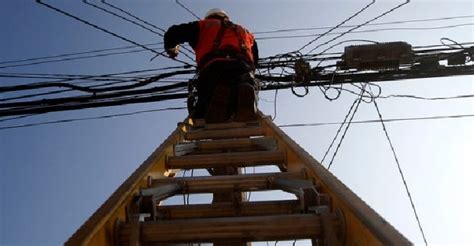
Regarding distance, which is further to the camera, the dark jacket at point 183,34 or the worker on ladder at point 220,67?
the dark jacket at point 183,34

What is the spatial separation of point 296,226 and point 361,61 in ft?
11.0

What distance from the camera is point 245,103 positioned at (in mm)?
3734

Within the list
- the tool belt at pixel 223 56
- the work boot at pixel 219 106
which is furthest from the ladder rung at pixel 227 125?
the tool belt at pixel 223 56

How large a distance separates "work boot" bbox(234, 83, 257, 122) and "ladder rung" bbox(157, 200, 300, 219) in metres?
1.51

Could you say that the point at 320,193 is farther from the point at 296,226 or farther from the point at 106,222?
the point at 106,222

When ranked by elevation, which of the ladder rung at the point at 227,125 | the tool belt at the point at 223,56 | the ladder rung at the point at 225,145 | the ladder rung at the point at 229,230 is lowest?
the ladder rung at the point at 229,230

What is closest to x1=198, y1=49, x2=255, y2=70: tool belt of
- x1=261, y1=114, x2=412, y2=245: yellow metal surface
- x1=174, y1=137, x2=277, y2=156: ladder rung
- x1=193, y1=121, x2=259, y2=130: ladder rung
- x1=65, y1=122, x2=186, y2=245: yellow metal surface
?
x1=193, y1=121, x2=259, y2=130: ladder rung

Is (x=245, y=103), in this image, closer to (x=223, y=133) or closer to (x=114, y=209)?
(x=223, y=133)

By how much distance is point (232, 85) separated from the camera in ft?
12.2

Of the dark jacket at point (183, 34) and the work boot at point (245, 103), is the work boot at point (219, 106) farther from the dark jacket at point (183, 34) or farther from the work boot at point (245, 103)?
the dark jacket at point (183, 34)

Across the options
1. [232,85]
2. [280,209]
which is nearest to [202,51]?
[232,85]

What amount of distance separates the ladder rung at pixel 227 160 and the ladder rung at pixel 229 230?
1.01 metres

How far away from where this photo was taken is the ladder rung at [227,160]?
281 cm

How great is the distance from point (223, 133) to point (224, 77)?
1.45ft
